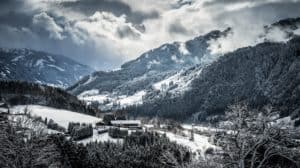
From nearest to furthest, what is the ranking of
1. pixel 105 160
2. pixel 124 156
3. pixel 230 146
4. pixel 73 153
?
1. pixel 230 146
2. pixel 73 153
3. pixel 105 160
4. pixel 124 156

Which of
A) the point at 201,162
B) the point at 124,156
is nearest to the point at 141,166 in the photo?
the point at 124,156

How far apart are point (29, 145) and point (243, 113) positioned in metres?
29.2

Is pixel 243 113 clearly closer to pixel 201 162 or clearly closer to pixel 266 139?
pixel 266 139

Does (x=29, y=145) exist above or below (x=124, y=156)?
above

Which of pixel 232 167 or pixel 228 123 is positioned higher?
pixel 228 123

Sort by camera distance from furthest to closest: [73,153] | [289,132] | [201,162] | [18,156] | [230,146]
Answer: [73,153] → [18,156] → [201,162] → [230,146] → [289,132]

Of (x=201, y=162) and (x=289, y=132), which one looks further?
(x=201, y=162)

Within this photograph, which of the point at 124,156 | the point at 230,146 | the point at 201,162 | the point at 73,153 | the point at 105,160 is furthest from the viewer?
the point at 124,156

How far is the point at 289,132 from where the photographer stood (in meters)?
21.8

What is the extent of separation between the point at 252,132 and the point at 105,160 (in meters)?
147

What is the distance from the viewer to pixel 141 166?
551 feet

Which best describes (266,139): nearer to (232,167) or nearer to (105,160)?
(232,167)

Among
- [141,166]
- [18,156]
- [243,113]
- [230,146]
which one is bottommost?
[141,166]

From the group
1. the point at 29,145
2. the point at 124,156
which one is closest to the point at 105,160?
the point at 124,156
